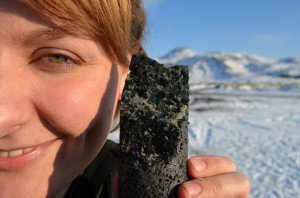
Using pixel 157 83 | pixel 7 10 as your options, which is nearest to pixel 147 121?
pixel 157 83

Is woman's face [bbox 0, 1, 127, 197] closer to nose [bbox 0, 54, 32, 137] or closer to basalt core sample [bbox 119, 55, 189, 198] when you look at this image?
nose [bbox 0, 54, 32, 137]

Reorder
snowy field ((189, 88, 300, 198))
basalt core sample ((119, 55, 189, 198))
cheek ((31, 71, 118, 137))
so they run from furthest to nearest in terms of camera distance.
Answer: snowy field ((189, 88, 300, 198)) → cheek ((31, 71, 118, 137)) → basalt core sample ((119, 55, 189, 198))

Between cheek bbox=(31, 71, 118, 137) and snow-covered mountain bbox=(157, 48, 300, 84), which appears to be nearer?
cheek bbox=(31, 71, 118, 137)

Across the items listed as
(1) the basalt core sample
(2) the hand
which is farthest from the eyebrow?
(2) the hand

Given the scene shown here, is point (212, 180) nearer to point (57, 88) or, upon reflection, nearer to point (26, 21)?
point (57, 88)

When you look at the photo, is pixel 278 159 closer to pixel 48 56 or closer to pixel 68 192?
pixel 68 192

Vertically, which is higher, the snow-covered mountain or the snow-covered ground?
the snow-covered mountain

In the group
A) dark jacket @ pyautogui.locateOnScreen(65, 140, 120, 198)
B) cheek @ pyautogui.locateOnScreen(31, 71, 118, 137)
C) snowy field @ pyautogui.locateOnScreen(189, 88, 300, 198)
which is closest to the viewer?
cheek @ pyautogui.locateOnScreen(31, 71, 118, 137)
